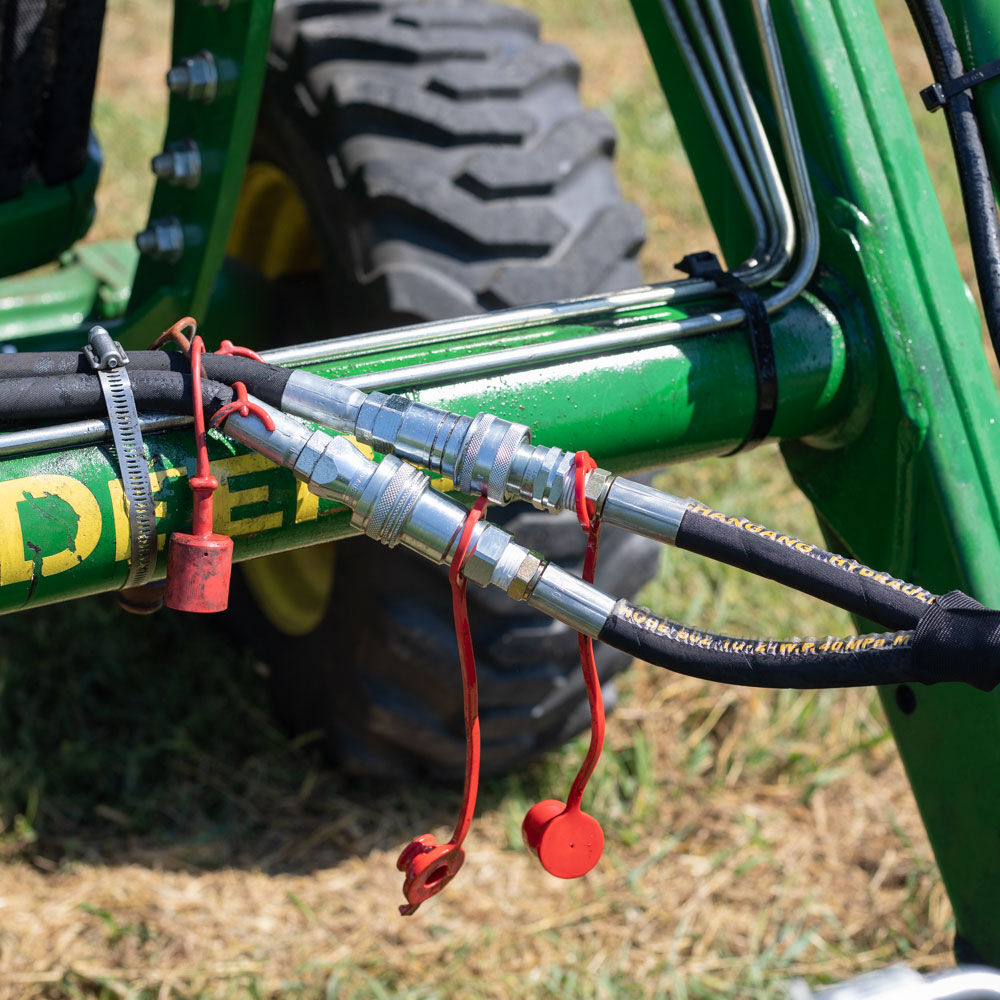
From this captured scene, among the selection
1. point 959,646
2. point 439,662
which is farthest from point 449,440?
point 439,662

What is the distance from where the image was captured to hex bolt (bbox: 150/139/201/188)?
1.56m

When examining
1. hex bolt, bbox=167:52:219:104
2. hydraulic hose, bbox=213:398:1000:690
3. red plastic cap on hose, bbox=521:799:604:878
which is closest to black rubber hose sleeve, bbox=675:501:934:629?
hydraulic hose, bbox=213:398:1000:690

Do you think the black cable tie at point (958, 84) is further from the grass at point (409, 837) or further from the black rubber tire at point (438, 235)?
the grass at point (409, 837)

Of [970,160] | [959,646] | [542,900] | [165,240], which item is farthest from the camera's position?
[542,900]

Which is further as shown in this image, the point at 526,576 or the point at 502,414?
the point at 502,414

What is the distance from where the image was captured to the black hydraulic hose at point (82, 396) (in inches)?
34.8

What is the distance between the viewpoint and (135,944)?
1734 millimetres

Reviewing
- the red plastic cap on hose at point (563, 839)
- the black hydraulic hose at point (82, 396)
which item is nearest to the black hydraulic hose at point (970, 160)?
the red plastic cap on hose at point (563, 839)

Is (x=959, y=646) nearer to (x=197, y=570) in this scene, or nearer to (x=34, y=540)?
(x=197, y=570)

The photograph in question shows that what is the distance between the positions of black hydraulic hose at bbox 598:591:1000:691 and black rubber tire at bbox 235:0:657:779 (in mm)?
779

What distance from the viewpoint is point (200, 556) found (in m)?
0.88

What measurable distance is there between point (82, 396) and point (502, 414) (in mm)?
346

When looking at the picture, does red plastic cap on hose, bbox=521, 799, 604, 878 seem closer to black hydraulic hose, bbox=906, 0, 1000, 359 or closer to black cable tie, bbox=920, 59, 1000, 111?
black hydraulic hose, bbox=906, 0, 1000, 359

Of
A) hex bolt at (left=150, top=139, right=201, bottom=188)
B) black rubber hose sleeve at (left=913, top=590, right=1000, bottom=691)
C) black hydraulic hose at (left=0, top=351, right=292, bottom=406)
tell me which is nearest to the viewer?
black rubber hose sleeve at (left=913, top=590, right=1000, bottom=691)
